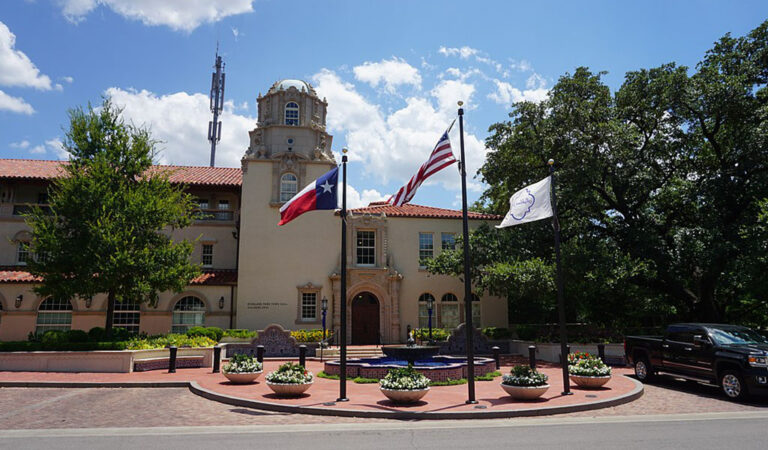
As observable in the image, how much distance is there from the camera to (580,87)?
25.8 meters

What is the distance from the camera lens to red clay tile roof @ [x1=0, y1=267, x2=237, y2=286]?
1035 inches

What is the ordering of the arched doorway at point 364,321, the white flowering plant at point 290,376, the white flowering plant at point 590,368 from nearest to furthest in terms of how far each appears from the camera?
1. the white flowering plant at point 290,376
2. the white flowering plant at point 590,368
3. the arched doorway at point 364,321

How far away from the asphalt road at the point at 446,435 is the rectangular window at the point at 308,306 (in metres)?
19.2

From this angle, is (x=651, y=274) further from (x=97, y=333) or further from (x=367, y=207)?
(x=97, y=333)

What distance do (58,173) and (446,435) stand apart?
28208 millimetres

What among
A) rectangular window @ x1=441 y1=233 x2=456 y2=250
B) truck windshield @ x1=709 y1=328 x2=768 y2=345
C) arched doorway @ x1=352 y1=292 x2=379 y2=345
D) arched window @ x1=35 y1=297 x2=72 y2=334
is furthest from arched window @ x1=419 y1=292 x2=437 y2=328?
arched window @ x1=35 y1=297 x2=72 y2=334

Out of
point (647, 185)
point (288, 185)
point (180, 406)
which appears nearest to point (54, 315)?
point (288, 185)

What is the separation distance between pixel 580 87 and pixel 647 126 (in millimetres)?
3860

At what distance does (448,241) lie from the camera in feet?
104

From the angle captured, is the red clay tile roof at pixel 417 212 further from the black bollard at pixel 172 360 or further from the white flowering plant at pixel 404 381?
the white flowering plant at pixel 404 381

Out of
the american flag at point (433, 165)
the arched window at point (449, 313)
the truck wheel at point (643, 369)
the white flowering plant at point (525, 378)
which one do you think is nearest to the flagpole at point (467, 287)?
the american flag at point (433, 165)

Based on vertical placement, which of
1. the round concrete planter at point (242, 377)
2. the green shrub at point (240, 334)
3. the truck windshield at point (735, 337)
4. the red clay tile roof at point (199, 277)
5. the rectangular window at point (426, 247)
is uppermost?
the rectangular window at point (426, 247)

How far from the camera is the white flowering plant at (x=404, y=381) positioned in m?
11.9

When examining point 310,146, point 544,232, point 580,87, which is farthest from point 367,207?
point 580,87
